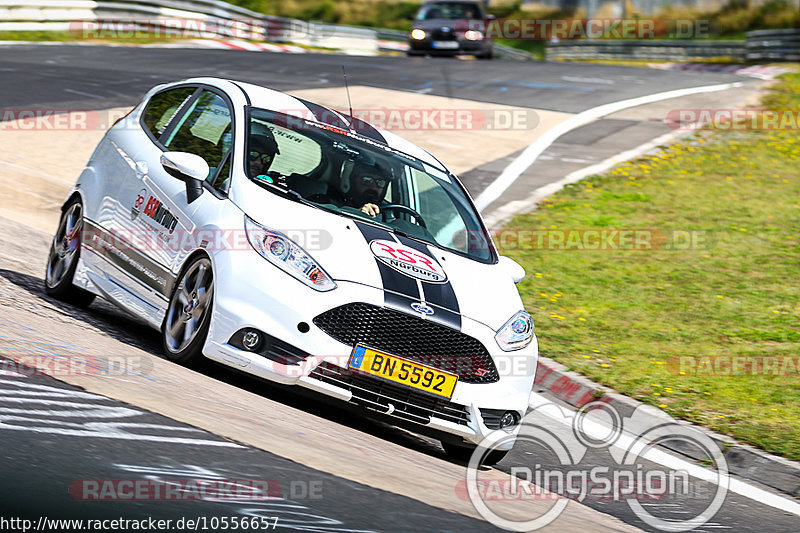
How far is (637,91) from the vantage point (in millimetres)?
22797

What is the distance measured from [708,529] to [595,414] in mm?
2303

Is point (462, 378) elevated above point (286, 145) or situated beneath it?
situated beneath

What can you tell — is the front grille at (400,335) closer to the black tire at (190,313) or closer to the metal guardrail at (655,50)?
the black tire at (190,313)

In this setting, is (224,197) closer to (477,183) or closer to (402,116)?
(477,183)

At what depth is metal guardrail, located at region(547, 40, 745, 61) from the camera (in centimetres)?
3294

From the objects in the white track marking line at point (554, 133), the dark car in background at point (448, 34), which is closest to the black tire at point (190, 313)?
the white track marking line at point (554, 133)

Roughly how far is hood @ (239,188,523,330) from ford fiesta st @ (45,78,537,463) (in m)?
0.01

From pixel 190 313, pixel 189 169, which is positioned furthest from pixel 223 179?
pixel 190 313

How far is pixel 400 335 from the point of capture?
19.0 ft

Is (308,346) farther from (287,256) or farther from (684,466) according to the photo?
(684,466)

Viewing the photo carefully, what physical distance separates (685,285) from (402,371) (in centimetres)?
A: 605

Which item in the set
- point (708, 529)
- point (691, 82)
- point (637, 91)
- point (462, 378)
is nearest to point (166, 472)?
point (462, 378)

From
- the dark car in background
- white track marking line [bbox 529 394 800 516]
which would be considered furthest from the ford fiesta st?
the dark car in background

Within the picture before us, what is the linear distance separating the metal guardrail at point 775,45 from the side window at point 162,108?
1018 inches
